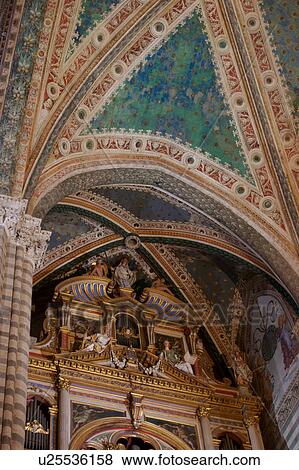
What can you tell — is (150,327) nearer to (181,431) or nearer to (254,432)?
(181,431)

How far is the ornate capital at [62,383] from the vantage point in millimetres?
12633

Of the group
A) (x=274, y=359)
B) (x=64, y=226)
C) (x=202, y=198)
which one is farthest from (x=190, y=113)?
(x=274, y=359)

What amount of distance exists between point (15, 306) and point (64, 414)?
331cm

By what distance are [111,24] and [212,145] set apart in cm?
238

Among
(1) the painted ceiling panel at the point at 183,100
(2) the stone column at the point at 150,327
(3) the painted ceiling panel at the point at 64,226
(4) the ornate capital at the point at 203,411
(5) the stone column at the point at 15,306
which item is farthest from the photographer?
(3) the painted ceiling panel at the point at 64,226

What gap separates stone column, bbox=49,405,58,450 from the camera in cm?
1194

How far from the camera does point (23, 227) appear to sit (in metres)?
10.5

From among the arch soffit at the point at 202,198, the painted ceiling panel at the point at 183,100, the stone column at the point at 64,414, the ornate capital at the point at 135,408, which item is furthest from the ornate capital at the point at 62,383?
the painted ceiling panel at the point at 183,100

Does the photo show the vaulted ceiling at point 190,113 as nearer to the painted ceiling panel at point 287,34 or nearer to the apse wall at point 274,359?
the painted ceiling panel at point 287,34

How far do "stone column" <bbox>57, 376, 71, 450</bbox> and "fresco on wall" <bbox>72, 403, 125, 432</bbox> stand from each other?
116 millimetres

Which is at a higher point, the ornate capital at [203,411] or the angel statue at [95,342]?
the angel statue at [95,342]

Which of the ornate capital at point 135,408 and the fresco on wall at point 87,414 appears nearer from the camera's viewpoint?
the fresco on wall at point 87,414

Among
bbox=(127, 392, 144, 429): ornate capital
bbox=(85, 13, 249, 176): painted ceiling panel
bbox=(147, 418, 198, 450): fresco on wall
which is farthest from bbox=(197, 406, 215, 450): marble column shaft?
bbox=(85, 13, 249, 176): painted ceiling panel

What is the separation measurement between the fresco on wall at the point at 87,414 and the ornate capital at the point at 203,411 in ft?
4.13
